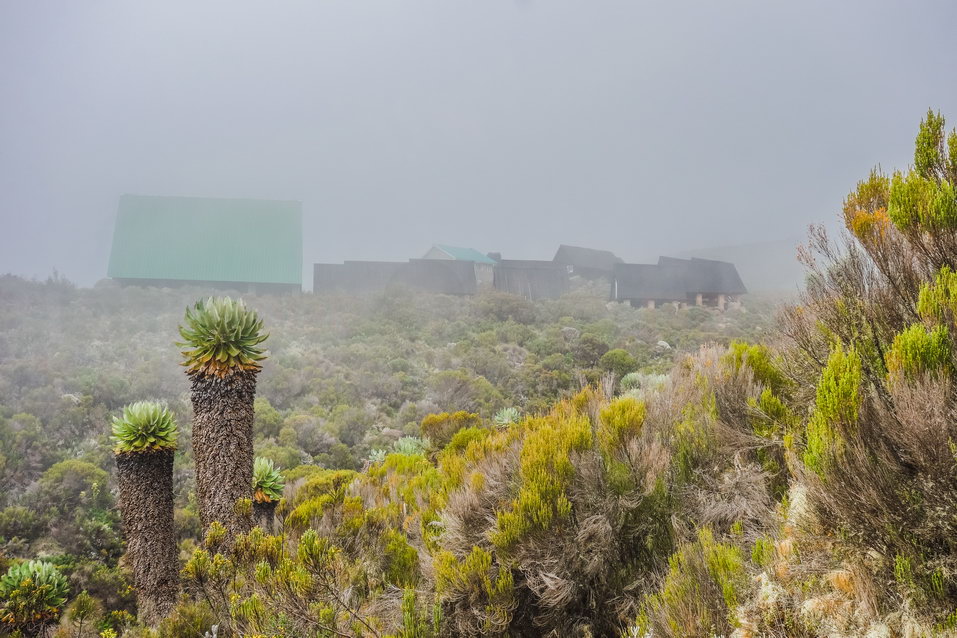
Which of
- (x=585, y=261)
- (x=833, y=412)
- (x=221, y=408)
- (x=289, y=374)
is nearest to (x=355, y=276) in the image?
(x=289, y=374)

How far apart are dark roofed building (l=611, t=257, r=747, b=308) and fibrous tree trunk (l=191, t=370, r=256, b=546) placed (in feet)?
103

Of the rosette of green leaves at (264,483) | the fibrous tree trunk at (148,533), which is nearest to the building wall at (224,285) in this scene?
the rosette of green leaves at (264,483)

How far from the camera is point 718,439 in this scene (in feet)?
12.1

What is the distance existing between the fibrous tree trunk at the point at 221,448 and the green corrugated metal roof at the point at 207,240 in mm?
28644

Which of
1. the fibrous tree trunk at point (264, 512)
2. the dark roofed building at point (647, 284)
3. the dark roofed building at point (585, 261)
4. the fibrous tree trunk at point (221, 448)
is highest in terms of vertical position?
the dark roofed building at point (585, 261)

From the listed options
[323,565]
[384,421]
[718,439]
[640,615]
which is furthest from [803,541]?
[384,421]

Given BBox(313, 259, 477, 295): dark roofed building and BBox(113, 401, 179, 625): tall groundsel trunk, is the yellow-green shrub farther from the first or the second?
BBox(313, 259, 477, 295): dark roofed building

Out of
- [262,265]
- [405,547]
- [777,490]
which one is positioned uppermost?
[262,265]

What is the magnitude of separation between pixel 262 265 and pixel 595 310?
22.7 meters

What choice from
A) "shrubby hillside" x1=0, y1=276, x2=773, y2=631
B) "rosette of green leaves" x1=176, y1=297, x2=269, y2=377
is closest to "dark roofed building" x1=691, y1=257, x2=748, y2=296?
"shrubby hillside" x1=0, y1=276, x2=773, y2=631

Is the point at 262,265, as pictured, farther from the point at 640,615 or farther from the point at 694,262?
the point at 640,615

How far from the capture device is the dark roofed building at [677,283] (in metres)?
33.7

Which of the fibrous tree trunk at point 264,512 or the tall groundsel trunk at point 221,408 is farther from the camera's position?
the fibrous tree trunk at point 264,512

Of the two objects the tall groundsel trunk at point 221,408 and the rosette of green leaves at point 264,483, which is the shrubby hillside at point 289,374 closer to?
the rosette of green leaves at point 264,483
